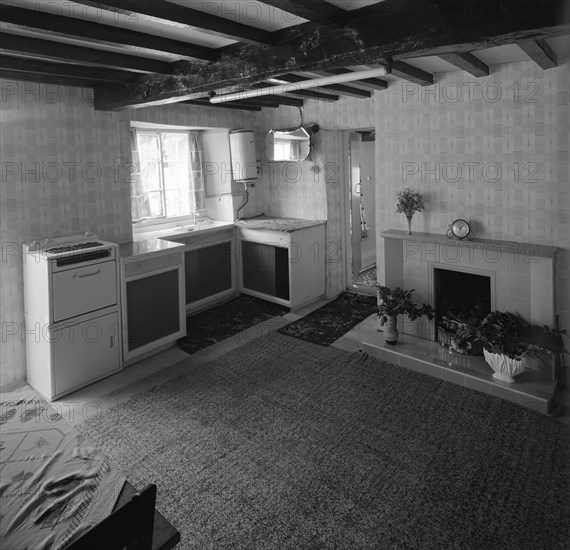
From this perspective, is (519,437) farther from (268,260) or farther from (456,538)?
(268,260)

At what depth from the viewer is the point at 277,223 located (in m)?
5.02

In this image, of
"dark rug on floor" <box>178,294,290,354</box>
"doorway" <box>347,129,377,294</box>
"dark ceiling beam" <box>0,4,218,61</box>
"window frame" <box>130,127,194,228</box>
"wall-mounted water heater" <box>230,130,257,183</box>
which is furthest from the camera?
"doorway" <box>347,129,377,294</box>

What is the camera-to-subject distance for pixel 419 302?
3791 millimetres

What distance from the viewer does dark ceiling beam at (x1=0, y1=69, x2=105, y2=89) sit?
2.96 meters

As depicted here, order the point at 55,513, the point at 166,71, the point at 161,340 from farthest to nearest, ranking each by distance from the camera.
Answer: the point at 161,340, the point at 166,71, the point at 55,513

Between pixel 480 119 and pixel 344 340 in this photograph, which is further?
pixel 344 340

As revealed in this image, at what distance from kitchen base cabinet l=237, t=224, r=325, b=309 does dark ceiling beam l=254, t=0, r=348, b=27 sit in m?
2.75

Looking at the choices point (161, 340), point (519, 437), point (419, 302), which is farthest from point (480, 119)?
point (161, 340)

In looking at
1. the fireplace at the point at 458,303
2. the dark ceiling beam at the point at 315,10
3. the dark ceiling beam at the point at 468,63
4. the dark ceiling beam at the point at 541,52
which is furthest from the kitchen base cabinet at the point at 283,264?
the dark ceiling beam at the point at 315,10

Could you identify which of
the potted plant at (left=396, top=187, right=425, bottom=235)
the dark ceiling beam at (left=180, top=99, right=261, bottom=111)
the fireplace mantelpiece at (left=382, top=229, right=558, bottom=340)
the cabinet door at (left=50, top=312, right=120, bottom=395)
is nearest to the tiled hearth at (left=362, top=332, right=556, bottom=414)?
the fireplace mantelpiece at (left=382, top=229, right=558, bottom=340)

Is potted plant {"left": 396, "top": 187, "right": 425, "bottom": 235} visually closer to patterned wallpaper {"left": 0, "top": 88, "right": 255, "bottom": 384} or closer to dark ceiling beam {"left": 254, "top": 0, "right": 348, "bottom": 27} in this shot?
dark ceiling beam {"left": 254, "top": 0, "right": 348, "bottom": 27}

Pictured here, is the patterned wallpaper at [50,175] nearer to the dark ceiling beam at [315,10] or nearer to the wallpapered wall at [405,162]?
the wallpapered wall at [405,162]

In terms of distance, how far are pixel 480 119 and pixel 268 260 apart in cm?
241

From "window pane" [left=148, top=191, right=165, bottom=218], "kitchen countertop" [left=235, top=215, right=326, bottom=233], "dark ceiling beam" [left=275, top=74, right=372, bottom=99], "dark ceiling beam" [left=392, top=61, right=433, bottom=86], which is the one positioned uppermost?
"dark ceiling beam" [left=275, top=74, right=372, bottom=99]
